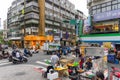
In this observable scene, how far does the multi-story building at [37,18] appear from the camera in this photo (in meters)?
52.5

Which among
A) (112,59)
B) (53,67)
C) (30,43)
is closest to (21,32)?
(30,43)

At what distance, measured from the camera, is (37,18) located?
5294 cm

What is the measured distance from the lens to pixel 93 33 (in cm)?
3234

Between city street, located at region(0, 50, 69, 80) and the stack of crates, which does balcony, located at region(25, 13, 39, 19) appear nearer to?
city street, located at region(0, 50, 69, 80)

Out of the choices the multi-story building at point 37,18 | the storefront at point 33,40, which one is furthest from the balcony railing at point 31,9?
the storefront at point 33,40

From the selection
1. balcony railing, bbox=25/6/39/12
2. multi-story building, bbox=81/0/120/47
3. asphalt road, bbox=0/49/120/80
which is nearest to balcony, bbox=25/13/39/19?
balcony railing, bbox=25/6/39/12

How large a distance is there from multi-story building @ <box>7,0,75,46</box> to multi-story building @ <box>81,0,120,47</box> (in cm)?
2199

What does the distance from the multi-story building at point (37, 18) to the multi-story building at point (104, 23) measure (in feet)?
72.1

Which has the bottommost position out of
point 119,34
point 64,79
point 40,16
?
point 64,79

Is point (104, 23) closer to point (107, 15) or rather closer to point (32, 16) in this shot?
point (107, 15)

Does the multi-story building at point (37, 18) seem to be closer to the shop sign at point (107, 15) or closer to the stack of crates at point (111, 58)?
the shop sign at point (107, 15)

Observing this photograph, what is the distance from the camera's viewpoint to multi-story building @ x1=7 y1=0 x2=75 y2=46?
52469 mm

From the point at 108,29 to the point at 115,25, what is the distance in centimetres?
196

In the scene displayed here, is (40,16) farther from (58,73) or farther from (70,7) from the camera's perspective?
(58,73)
